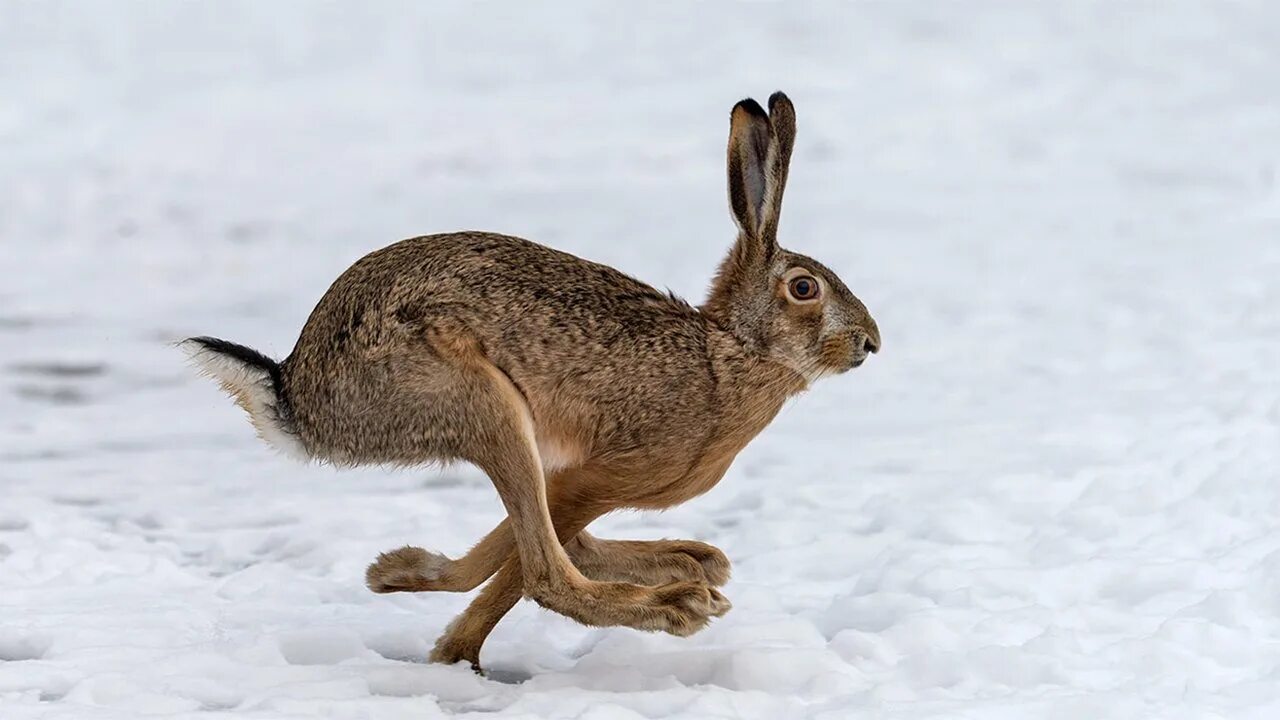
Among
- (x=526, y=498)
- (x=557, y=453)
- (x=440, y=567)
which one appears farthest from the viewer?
(x=440, y=567)

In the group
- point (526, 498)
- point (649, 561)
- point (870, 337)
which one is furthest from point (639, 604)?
point (870, 337)

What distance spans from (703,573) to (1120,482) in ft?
8.97

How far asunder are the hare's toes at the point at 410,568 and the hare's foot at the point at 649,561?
40 cm

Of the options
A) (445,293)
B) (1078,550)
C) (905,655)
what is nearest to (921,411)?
(1078,550)

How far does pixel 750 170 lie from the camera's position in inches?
231

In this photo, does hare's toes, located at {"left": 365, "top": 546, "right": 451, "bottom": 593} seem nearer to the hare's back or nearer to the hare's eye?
the hare's back

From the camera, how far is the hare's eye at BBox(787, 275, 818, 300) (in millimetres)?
5965

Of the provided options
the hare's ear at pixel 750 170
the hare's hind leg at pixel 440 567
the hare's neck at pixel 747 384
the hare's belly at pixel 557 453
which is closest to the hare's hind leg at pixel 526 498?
the hare's belly at pixel 557 453

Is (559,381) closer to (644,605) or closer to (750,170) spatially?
(644,605)

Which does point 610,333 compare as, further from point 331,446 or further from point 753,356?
point 331,446

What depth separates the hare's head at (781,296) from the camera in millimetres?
5914

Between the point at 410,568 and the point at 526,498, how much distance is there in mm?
715

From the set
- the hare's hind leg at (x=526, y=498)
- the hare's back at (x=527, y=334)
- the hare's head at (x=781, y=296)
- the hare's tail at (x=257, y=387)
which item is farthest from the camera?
the hare's head at (x=781, y=296)

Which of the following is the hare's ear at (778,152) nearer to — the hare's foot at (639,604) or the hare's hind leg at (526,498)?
the hare's hind leg at (526,498)
